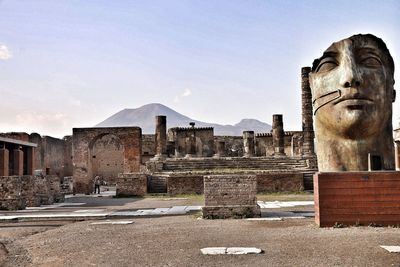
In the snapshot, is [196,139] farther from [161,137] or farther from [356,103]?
[356,103]

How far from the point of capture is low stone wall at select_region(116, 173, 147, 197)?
20.5m

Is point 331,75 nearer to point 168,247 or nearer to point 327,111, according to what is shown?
point 327,111

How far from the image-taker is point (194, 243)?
6477mm

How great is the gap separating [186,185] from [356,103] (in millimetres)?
12770

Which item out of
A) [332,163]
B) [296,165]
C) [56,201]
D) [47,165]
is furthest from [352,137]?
[47,165]

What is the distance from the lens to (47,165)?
33031mm

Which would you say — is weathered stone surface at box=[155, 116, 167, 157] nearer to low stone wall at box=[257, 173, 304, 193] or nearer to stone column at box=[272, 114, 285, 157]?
stone column at box=[272, 114, 285, 157]

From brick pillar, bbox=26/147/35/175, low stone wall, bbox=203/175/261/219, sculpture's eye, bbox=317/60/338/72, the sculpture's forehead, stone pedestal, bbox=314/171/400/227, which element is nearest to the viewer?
stone pedestal, bbox=314/171/400/227

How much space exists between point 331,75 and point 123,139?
21.5 metres

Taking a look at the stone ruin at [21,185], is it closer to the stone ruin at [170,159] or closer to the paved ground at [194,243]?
the stone ruin at [170,159]

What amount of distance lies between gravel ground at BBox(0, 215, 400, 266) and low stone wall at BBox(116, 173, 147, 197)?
455 inches

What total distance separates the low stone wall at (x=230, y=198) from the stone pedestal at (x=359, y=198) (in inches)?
98.9

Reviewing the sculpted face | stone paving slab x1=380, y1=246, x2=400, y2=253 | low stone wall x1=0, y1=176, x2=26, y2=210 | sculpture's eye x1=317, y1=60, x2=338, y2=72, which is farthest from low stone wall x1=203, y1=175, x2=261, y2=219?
low stone wall x1=0, y1=176, x2=26, y2=210

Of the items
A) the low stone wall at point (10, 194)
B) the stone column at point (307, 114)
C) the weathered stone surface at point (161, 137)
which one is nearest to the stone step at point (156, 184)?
the weathered stone surface at point (161, 137)
